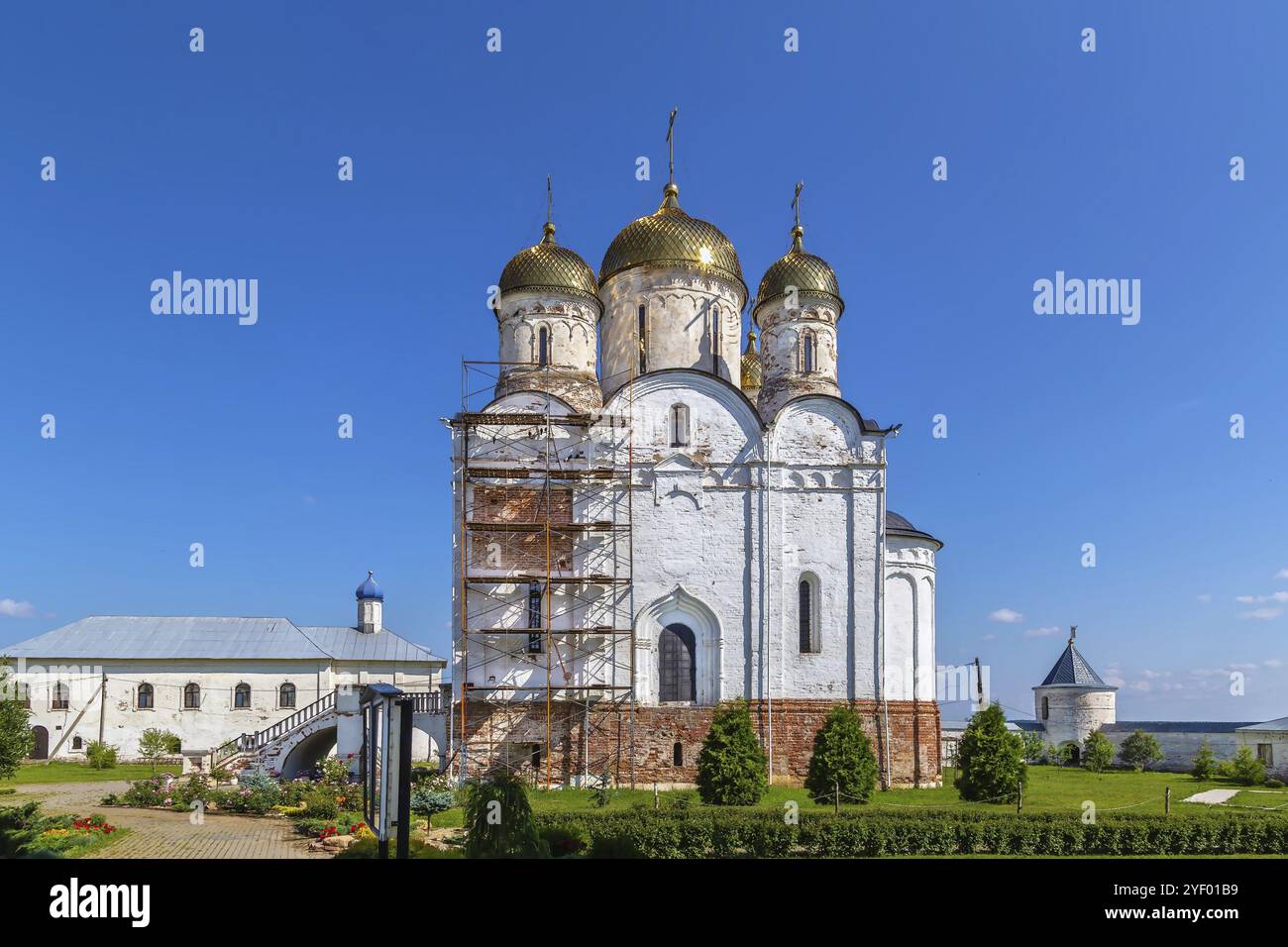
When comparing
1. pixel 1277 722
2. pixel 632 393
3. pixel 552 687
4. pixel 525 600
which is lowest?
pixel 1277 722

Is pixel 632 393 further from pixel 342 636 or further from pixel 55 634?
pixel 55 634

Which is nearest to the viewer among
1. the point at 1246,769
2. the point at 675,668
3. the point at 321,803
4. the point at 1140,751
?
the point at 321,803

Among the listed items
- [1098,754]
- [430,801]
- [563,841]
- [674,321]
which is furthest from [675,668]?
[1098,754]

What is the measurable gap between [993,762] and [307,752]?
Answer: 60.3ft

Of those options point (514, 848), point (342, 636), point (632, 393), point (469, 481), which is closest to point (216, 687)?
point (342, 636)

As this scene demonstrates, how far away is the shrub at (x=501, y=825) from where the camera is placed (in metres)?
9.93

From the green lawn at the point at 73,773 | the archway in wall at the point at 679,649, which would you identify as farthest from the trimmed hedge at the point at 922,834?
the green lawn at the point at 73,773

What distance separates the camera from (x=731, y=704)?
883 inches

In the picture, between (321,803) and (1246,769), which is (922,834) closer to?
(321,803)

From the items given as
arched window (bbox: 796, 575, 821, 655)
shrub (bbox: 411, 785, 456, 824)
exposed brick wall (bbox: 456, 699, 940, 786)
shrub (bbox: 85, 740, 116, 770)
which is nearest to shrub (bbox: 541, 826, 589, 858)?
shrub (bbox: 411, 785, 456, 824)

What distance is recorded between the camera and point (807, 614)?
79.1 ft

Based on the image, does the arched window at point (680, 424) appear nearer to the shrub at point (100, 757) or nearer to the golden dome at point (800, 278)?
the golden dome at point (800, 278)

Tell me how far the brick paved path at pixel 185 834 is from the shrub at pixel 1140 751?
29.9m
